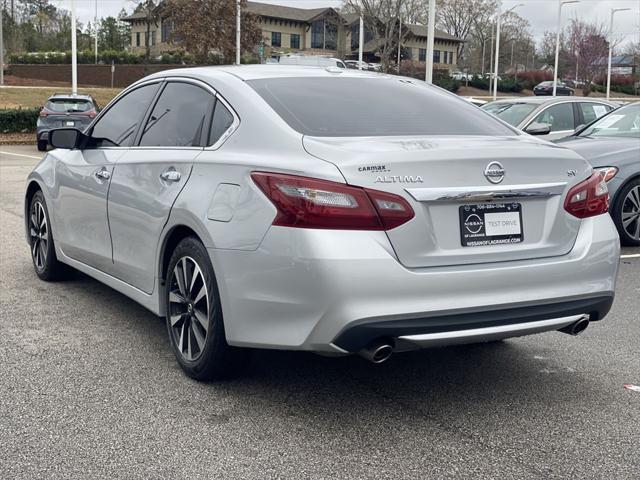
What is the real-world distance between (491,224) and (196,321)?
1578 millimetres

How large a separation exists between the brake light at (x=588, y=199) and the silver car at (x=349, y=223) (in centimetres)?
1

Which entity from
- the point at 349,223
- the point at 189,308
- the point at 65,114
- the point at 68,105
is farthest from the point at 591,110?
the point at 68,105

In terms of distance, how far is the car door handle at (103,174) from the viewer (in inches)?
206

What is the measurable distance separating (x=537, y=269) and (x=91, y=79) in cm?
6156

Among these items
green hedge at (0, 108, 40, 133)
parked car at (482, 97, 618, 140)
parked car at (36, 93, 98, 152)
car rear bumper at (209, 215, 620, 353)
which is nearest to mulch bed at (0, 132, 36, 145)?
green hedge at (0, 108, 40, 133)

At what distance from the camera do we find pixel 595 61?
67.6 m

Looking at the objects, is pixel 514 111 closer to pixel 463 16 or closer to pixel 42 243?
pixel 42 243

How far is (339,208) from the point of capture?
11.4 feet

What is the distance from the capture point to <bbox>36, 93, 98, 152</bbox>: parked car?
923 inches

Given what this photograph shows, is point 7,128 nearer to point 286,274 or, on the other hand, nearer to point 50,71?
point 286,274

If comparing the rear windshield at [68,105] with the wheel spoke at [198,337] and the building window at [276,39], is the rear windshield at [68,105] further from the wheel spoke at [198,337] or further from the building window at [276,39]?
the building window at [276,39]

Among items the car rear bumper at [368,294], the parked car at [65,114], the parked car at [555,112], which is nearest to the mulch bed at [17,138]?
the parked car at [65,114]

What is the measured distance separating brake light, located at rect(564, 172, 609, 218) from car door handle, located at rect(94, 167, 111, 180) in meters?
2.84

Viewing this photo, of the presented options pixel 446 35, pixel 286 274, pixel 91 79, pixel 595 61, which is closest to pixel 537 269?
pixel 286 274
